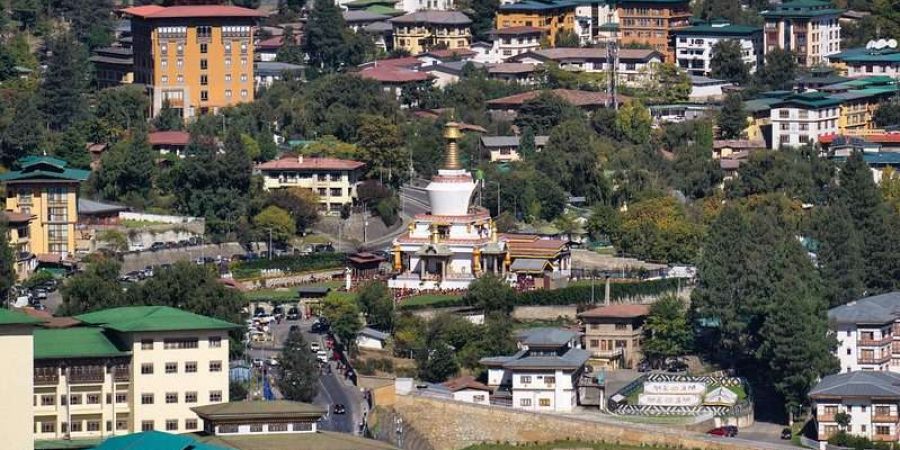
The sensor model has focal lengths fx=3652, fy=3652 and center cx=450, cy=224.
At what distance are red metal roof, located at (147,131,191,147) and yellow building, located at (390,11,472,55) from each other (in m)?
18.9

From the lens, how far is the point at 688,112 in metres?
99.9

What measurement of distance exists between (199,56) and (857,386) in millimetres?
32063

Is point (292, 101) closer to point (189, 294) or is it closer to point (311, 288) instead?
point (311, 288)

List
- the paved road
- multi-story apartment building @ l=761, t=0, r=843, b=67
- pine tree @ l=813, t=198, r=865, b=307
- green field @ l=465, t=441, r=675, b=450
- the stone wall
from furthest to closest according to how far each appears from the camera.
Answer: multi-story apartment building @ l=761, t=0, r=843, b=67, pine tree @ l=813, t=198, r=865, b=307, the stone wall, green field @ l=465, t=441, r=675, b=450, the paved road

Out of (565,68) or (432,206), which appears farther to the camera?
(565,68)

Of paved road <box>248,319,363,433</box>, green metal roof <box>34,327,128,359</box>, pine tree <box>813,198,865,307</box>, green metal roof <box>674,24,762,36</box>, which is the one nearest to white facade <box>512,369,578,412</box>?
paved road <box>248,319,363,433</box>

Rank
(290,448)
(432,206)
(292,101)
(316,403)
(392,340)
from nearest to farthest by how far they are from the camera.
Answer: (290,448)
(316,403)
(392,340)
(432,206)
(292,101)

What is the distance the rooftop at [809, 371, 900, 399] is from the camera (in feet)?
232

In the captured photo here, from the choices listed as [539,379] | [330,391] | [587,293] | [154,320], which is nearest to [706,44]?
[587,293]

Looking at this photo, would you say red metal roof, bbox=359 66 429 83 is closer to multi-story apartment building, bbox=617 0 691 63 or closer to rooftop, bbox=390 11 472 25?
rooftop, bbox=390 11 472 25

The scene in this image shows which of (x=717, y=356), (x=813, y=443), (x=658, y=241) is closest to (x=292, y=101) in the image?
(x=658, y=241)

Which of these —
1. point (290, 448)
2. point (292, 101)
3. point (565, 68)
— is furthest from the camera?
point (565, 68)

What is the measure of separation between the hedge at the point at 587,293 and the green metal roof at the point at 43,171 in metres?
11.8

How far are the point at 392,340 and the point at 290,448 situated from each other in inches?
567
